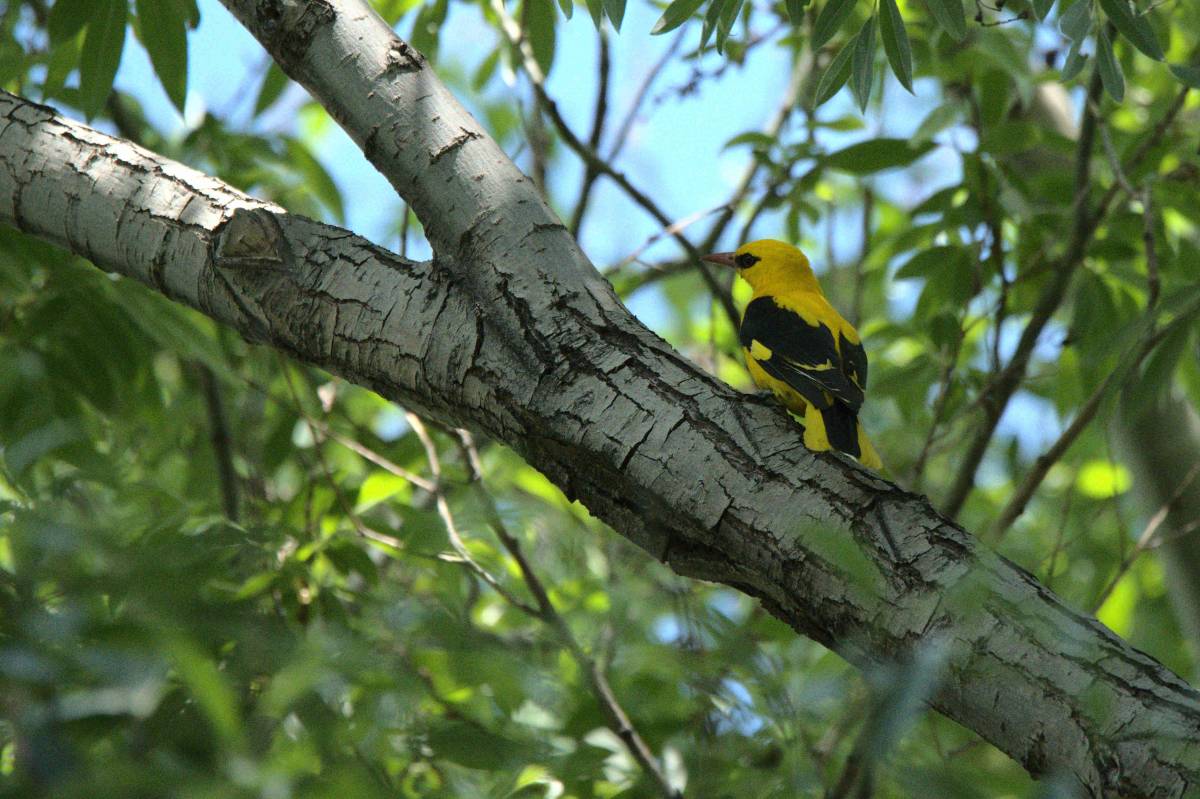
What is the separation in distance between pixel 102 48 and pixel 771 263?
113 inches

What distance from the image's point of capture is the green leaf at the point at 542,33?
3.16m

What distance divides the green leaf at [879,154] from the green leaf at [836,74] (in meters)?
1.20

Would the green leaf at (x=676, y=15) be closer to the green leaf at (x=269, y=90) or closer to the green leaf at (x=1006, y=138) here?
the green leaf at (x=1006, y=138)

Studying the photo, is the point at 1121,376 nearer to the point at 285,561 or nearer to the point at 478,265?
the point at 478,265

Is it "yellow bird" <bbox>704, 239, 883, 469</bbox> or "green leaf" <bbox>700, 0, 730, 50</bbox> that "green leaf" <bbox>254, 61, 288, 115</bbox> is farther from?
"green leaf" <bbox>700, 0, 730, 50</bbox>

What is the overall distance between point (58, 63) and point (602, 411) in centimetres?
223

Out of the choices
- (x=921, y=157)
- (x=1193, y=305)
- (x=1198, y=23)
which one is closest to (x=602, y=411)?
(x=1193, y=305)

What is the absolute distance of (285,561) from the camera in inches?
111

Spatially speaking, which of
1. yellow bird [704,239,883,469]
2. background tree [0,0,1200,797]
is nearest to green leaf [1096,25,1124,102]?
background tree [0,0,1200,797]

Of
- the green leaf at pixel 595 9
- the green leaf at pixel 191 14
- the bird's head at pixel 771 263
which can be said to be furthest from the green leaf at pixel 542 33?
the bird's head at pixel 771 263

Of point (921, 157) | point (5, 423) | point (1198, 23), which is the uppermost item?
point (1198, 23)

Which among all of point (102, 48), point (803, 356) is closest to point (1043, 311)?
point (803, 356)

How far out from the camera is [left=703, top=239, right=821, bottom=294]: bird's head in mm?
4660

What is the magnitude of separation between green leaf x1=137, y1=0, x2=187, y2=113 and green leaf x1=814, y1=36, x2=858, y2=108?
65.8 inches
